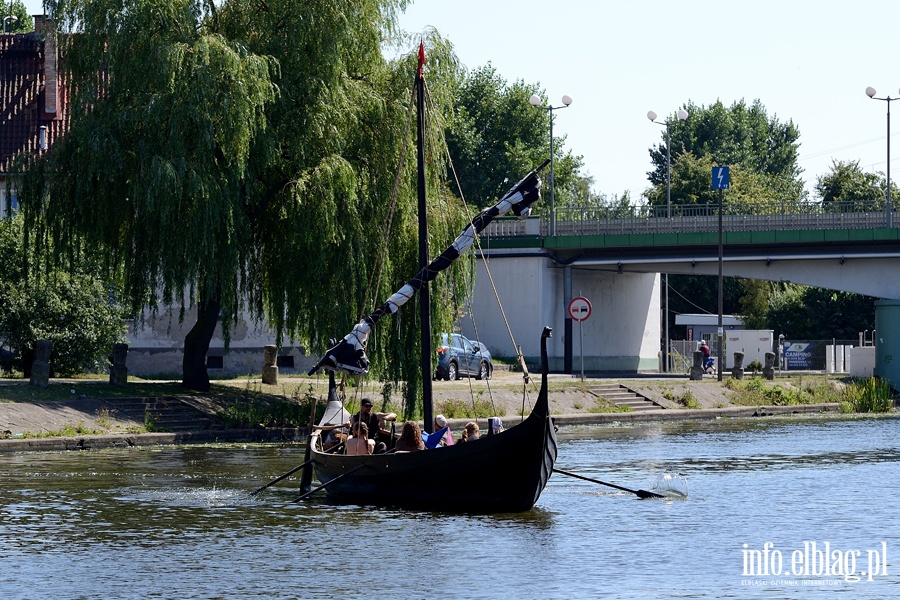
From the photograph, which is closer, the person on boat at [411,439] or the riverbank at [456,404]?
the person on boat at [411,439]

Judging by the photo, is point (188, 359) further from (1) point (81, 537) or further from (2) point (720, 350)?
(2) point (720, 350)

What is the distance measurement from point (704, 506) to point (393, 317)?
508 inches

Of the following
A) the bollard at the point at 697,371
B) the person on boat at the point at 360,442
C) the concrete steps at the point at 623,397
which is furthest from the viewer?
the bollard at the point at 697,371

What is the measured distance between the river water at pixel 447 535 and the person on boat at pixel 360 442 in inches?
45.1

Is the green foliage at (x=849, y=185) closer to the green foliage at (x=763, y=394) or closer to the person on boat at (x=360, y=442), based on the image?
the green foliage at (x=763, y=394)

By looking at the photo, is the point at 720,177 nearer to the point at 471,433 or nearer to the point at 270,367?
the point at 270,367

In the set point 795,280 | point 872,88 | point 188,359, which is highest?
point 872,88

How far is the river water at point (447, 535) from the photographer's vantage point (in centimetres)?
1566

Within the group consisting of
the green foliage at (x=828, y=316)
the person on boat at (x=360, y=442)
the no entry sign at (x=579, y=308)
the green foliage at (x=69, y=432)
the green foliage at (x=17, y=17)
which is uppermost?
the green foliage at (x=17, y=17)

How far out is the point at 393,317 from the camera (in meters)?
34.0

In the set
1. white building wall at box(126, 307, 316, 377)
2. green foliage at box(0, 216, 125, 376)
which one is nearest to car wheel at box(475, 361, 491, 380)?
white building wall at box(126, 307, 316, 377)

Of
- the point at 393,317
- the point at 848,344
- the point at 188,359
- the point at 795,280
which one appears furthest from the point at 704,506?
the point at 848,344

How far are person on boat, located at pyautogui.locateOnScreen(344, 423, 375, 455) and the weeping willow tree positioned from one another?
877 centimetres

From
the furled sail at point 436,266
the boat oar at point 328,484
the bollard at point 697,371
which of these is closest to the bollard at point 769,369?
the bollard at point 697,371
